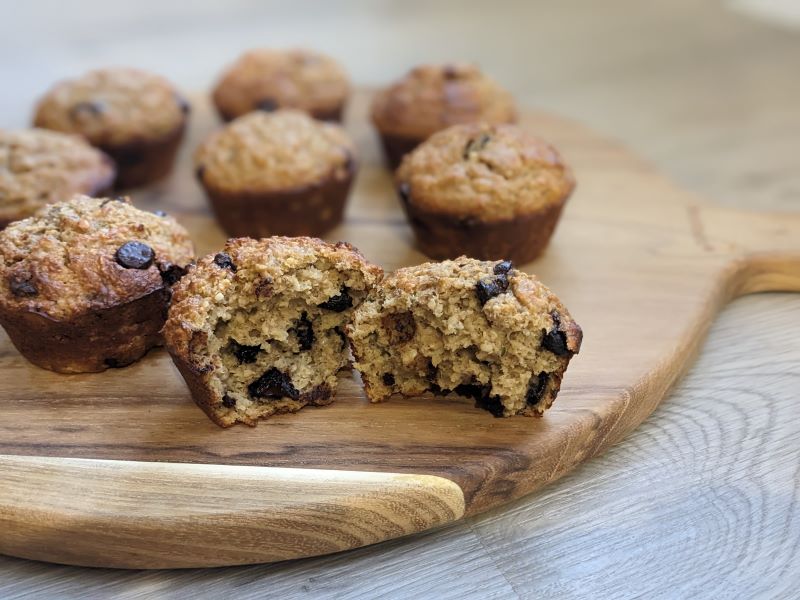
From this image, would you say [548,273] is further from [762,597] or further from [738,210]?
[762,597]

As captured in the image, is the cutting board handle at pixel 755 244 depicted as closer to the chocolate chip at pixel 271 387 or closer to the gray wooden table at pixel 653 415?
the gray wooden table at pixel 653 415

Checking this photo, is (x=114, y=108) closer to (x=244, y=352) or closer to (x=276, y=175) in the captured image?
(x=276, y=175)

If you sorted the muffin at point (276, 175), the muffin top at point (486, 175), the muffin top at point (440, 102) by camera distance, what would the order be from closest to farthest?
1. the muffin top at point (486, 175)
2. the muffin at point (276, 175)
3. the muffin top at point (440, 102)

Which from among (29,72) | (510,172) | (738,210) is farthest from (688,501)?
(29,72)

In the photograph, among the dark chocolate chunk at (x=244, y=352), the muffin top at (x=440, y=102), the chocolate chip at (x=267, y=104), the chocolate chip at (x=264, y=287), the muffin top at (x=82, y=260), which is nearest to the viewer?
the chocolate chip at (x=264, y=287)

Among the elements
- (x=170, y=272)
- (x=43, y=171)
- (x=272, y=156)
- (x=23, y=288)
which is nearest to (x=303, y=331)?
(x=170, y=272)

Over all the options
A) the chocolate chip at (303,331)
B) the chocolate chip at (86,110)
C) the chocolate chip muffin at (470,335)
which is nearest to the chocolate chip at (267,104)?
the chocolate chip at (86,110)
